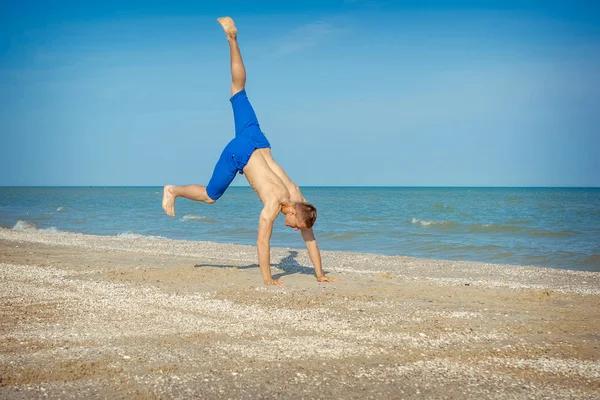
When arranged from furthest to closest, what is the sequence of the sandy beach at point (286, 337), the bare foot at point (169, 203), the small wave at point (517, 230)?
the small wave at point (517, 230), the bare foot at point (169, 203), the sandy beach at point (286, 337)

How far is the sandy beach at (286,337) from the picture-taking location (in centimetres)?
463

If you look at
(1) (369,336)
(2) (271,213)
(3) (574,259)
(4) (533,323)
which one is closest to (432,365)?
(1) (369,336)

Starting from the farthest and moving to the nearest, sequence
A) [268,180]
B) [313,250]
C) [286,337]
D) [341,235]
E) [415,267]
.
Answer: [341,235], [415,267], [313,250], [268,180], [286,337]

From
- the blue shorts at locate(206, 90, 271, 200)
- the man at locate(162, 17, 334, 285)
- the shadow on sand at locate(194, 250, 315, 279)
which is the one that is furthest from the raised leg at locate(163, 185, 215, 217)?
the shadow on sand at locate(194, 250, 315, 279)

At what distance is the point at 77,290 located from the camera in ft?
29.1

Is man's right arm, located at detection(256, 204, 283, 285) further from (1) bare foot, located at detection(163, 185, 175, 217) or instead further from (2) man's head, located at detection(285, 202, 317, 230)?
(1) bare foot, located at detection(163, 185, 175, 217)

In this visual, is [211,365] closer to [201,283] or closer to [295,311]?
[295,311]

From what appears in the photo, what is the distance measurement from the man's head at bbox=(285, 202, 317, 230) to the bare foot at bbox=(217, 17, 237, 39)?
3.20 metres

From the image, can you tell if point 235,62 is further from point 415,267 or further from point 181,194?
point 415,267

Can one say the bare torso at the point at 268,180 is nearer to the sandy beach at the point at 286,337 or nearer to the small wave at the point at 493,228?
the sandy beach at the point at 286,337

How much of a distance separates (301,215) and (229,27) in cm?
354

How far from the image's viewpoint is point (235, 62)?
9805mm

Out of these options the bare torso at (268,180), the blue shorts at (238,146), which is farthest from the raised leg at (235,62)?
the bare torso at (268,180)

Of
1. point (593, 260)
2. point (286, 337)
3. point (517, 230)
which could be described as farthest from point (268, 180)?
point (517, 230)
